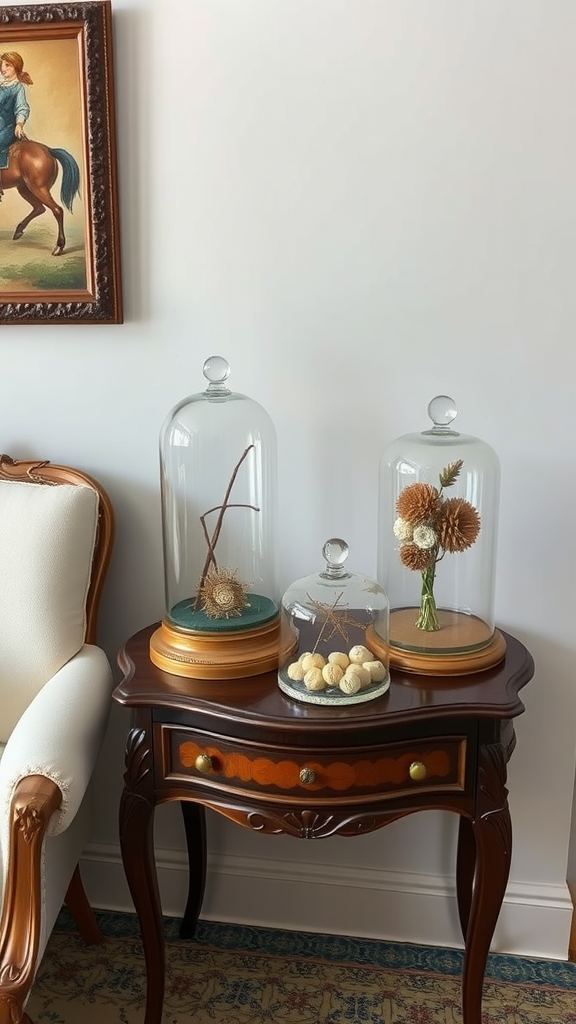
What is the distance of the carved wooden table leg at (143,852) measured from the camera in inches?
55.4

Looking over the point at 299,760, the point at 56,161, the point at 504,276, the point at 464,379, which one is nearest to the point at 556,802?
the point at 299,760

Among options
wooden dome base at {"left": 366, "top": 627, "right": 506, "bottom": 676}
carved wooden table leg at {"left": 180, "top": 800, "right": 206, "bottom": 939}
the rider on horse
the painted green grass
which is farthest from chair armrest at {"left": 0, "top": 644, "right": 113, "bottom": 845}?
the rider on horse

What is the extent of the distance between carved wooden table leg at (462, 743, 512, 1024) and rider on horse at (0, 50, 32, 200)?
1447 mm

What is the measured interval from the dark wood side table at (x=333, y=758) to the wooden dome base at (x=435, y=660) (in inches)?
0.6

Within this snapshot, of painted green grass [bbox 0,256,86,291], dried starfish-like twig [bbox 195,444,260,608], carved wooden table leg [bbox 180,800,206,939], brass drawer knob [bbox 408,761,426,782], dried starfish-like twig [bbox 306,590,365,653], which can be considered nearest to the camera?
brass drawer knob [bbox 408,761,426,782]

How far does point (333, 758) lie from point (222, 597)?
36 centimetres

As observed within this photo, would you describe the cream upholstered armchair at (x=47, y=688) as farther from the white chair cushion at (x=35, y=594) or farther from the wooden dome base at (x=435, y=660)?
the wooden dome base at (x=435, y=660)

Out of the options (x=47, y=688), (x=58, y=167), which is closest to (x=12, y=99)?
(x=58, y=167)

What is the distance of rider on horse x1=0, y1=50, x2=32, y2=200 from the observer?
1.62 meters

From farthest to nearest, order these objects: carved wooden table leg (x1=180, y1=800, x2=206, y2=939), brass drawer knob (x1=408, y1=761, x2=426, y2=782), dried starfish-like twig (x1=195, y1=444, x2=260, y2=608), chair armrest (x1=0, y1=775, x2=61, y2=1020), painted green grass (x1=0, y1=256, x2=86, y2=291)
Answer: carved wooden table leg (x1=180, y1=800, x2=206, y2=939) < painted green grass (x1=0, y1=256, x2=86, y2=291) < dried starfish-like twig (x1=195, y1=444, x2=260, y2=608) < brass drawer knob (x1=408, y1=761, x2=426, y2=782) < chair armrest (x1=0, y1=775, x2=61, y2=1020)

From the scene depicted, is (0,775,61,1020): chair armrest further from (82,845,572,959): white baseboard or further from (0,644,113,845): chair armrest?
(82,845,572,959): white baseboard

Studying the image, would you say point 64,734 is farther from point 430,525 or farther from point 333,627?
point 430,525

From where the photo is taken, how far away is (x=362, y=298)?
1613 mm

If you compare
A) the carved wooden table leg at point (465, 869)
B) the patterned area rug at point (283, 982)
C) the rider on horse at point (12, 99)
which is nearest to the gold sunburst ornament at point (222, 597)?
the carved wooden table leg at point (465, 869)
